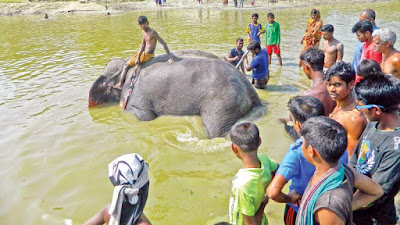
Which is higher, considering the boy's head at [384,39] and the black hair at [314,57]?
the boy's head at [384,39]

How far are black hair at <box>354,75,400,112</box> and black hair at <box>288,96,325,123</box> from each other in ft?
1.15

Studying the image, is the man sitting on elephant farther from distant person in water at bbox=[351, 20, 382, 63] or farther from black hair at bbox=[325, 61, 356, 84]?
black hair at bbox=[325, 61, 356, 84]

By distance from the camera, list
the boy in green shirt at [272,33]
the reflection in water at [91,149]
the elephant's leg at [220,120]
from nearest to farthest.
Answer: the reflection in water at [91,149] → the elephant's leg at [220,120] → the boy in green shirt at [272,33]

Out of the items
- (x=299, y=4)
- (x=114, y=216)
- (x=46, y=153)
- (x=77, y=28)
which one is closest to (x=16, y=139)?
(x=46, y=153)

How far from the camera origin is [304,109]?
97.0 inches

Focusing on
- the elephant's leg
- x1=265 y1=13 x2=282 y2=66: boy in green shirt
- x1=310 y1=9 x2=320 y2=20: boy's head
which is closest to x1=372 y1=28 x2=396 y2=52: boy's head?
the elephant's leg

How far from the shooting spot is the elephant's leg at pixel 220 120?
5.25 metres

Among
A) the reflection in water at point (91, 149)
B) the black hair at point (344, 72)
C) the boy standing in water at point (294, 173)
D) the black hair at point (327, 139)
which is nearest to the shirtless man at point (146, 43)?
the reflection in water at point (91, 149)

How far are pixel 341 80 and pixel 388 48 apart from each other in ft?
5.66

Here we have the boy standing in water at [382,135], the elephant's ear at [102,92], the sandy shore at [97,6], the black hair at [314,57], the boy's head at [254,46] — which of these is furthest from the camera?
the sandy shore at [97,6]

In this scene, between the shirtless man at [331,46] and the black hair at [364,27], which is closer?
the black hair at [364,27]

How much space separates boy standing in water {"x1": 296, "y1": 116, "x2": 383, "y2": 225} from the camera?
1652 millimetres

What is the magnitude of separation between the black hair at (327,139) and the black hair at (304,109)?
59 cm

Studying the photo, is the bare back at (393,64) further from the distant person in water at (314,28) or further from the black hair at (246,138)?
the distant person in water at (314,28)
